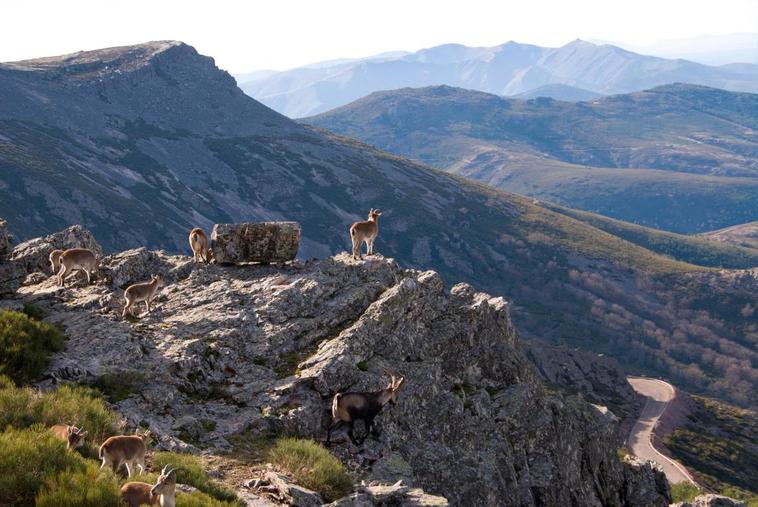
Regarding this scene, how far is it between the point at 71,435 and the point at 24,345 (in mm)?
6881

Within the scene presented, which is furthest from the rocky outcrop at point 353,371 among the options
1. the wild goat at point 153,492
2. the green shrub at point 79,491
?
the wild goat at point 153,492

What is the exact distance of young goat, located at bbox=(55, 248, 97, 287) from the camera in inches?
1075

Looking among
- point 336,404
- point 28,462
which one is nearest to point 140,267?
point 336,404

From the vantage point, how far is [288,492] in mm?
15672

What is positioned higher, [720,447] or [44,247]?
[44,247]

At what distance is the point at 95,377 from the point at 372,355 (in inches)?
371

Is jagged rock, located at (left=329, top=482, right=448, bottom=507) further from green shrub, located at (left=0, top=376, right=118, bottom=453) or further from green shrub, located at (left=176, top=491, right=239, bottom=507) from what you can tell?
green shrub, located at (left=0, top=376, right=118, bottom=453)

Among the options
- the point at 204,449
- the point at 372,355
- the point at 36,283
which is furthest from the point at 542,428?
the point at 36,283

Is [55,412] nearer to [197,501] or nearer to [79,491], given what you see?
[79,491]

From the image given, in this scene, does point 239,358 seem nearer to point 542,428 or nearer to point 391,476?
point 391,476

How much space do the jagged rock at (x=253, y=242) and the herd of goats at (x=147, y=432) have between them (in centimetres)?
86

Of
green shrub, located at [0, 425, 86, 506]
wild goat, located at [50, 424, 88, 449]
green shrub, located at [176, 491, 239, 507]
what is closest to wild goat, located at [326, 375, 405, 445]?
green shrub, located at [176, 491, 239, 507]

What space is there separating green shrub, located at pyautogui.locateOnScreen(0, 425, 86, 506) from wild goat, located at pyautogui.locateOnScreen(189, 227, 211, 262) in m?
14.9

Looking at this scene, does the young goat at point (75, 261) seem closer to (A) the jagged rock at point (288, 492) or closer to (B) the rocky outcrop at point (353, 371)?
(B) the rocky outcrop at point (353, 371)
